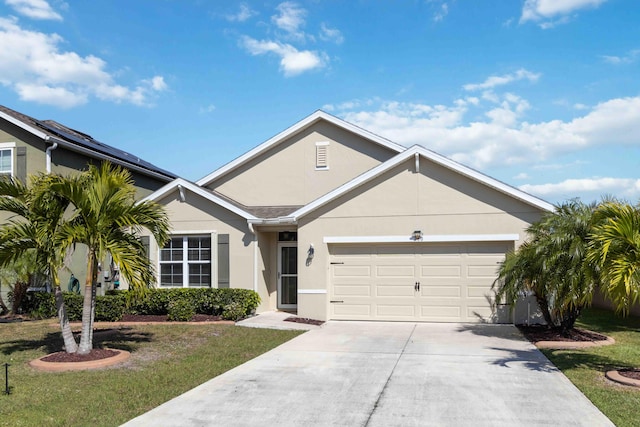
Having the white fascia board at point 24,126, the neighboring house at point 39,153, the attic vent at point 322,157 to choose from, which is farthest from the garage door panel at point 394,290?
the white fascia board at point 24,126

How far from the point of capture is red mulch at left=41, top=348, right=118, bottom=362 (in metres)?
9.54

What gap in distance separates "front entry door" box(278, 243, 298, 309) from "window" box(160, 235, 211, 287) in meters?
2.27

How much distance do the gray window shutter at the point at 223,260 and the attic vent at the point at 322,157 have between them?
415cm

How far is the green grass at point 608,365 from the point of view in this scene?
673cm

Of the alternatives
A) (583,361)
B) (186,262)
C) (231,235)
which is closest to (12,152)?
(186,262)

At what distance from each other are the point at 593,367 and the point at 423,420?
439 centimetres

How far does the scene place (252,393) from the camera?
Result: 764cm

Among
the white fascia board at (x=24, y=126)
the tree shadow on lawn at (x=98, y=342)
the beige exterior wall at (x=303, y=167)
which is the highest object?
the white fascia board at (x=24, y=126)

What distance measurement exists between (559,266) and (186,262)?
10.6m

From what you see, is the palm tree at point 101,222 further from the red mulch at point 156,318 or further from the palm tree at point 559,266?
the palm tree at point 559,266

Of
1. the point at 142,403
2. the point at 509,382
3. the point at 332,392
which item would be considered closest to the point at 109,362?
the point at 142,403

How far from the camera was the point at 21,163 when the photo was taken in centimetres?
1747

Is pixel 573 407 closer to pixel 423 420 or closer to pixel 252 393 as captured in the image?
pixel 423 420

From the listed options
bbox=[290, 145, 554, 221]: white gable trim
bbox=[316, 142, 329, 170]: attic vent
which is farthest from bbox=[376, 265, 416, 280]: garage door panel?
bbox=[316, 142, 329, 170]: attic vent
